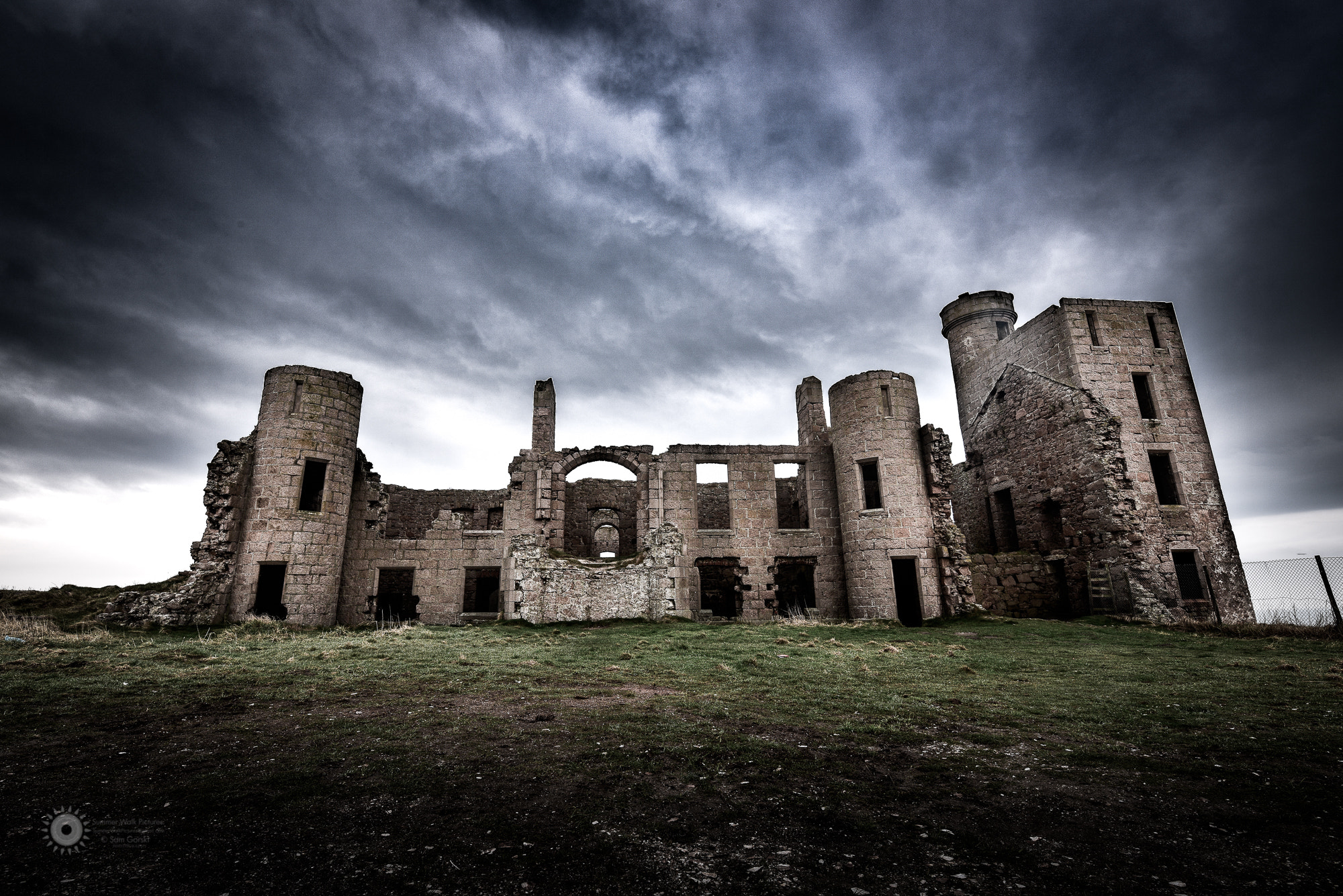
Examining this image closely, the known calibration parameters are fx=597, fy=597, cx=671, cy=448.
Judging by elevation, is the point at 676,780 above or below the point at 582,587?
below

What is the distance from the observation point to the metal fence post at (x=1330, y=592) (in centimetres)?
1248

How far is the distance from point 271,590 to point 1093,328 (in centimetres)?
2621

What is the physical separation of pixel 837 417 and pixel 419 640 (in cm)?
1398

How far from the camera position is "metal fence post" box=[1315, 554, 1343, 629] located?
12.5 m

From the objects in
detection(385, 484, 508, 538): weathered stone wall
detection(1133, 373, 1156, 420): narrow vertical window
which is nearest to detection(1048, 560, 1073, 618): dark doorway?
Answer: detection(1133, 373, 1156, 420): narrow vertical window

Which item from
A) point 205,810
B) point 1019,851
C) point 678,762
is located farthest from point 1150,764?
point 205,810

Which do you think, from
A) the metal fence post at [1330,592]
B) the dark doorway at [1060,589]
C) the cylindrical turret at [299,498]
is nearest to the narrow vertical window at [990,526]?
the dark doorway at [1060,589]

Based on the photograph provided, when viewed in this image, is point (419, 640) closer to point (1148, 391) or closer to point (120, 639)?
point (120, 639)

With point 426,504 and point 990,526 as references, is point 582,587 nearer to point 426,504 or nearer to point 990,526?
point 426,504

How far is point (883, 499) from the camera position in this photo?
730 inches

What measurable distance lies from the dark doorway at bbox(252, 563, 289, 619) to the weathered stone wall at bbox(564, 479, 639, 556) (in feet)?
33.6

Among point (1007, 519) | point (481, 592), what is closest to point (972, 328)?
point (1007, 519)

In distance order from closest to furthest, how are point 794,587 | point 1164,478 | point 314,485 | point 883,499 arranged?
point 314,485
point 883,499
point 1164,478
point 794,587

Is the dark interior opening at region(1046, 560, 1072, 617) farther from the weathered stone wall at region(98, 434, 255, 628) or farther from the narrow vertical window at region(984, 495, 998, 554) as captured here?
the weathered stone wall at region(98, 434, 255, 628)
